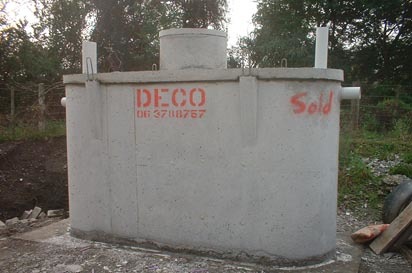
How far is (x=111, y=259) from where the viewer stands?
12.7 ft

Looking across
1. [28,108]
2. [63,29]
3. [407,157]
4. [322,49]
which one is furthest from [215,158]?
[63,29]

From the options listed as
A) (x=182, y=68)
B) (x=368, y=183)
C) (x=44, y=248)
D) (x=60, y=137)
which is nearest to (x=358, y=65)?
(x=368, y=183)

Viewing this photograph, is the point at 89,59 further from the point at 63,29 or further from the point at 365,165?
the point at 63,29

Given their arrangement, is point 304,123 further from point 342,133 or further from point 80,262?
point 342,133

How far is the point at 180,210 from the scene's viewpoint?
3.99 m

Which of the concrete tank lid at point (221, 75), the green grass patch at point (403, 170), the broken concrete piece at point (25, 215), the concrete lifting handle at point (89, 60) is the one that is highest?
the concrete lifting handle at point (89, 60)

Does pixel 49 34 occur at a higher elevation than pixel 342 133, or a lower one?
higher

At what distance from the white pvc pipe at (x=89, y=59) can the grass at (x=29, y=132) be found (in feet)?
20.4

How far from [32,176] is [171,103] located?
555cm

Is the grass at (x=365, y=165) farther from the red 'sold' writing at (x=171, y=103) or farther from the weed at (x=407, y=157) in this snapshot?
the red 'sold' writing at (x=171, y=103)

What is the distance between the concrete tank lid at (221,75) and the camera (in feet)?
11.6

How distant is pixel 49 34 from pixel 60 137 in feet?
21.8

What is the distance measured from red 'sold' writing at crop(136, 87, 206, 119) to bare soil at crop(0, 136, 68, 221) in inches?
166

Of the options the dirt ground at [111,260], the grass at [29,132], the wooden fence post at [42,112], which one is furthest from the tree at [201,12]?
the dirt ground at [111,260]
